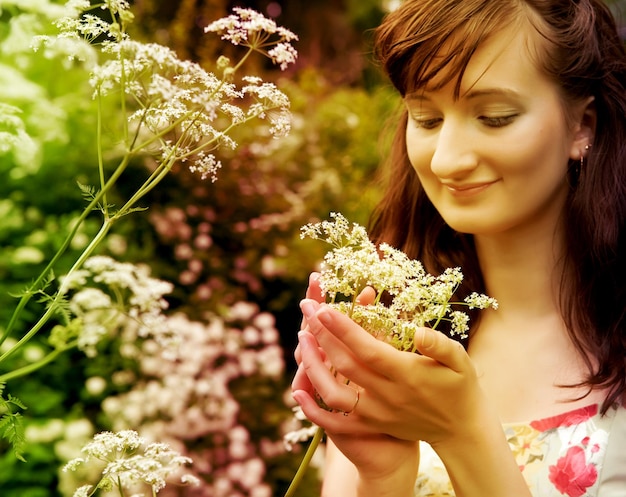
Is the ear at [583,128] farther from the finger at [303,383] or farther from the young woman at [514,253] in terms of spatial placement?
the finger at [303,383]

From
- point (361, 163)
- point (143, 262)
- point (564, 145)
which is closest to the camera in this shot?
point (564, 145)

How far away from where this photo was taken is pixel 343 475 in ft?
5.41

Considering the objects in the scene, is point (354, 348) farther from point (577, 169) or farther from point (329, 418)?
point (577, 169)

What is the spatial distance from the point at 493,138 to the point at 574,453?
619 mm

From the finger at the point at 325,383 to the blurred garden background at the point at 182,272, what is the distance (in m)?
1.18

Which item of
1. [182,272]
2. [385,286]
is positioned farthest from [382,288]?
[182,272]

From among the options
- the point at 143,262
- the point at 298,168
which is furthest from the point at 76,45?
the point at 298,168

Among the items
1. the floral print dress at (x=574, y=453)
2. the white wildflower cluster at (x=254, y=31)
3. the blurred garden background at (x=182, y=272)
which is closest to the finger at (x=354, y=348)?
the white wildflower cluster at (x=254, y=31)

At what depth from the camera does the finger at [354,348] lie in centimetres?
97

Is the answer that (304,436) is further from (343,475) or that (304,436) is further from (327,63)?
(327,63)

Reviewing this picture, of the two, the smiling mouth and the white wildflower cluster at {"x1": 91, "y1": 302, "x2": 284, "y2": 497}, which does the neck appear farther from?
the white wildflower cluster at {"x1": 91, "y1": 302, "x2": 284, "y2": 497}

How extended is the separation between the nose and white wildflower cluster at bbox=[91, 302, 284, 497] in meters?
1.92

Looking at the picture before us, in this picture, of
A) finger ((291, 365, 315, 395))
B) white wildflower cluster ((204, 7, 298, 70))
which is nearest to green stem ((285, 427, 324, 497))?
finger ((291, 365, 315, 395))

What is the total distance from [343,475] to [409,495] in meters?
0.43
